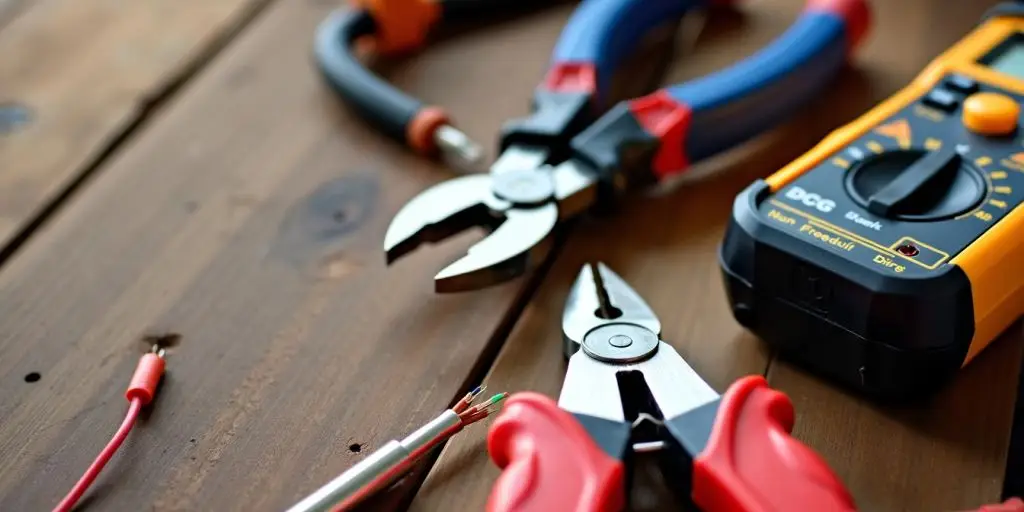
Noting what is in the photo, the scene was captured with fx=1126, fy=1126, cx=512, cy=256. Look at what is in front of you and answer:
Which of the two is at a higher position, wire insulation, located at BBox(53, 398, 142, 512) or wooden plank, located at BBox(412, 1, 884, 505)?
wire insulation, located at BBox(53, 398, 142, 512)

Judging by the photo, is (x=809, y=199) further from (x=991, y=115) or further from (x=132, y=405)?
(x=132, y=405)

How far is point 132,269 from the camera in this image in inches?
27.7

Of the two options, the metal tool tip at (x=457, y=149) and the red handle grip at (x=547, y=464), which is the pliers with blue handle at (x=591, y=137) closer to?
the metal tool tip at (x=457, y=149)

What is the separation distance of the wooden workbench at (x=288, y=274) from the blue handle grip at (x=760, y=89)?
0.03m

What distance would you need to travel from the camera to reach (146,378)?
60cm

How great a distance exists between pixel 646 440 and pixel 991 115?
0.95ft

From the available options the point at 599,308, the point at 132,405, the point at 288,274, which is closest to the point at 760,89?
the point at 599,308

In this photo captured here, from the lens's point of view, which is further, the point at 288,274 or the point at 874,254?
the point at 288,274

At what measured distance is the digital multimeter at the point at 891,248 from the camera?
1.77ft

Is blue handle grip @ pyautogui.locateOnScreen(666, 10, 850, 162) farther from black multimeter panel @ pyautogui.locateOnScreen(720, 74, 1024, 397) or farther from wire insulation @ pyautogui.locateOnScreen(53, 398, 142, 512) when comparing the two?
wire insulation @ pyautogui.locateOnScreen(53, 398, 142, 512)

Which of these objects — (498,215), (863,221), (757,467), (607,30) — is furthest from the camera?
(607,30)

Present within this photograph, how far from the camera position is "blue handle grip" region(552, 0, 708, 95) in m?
0.79

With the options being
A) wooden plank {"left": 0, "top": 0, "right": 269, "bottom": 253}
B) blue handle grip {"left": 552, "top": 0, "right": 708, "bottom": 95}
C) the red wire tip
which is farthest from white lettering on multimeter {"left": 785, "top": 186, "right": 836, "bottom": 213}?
wooden plank {"left": 0, "top": 0, "right": 269, "bottom": 253}

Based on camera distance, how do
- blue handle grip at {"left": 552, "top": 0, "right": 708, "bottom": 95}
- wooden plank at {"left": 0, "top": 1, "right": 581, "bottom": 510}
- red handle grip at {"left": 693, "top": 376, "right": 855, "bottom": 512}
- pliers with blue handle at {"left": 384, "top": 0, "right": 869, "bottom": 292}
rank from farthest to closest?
blue handle grip at {"left": 552, "top": 0, "right": 708, "bottom": 95} → pliers with blue handle at {"left": 384, "top": 0, "right": 869, "bottom": 292} → wooden plank at {"left": 0, "top": 1, "right": 581, "bottom": 510} → red handle grip at {"left": 693, "top": 376, "right": 855, "bottom": 512}
